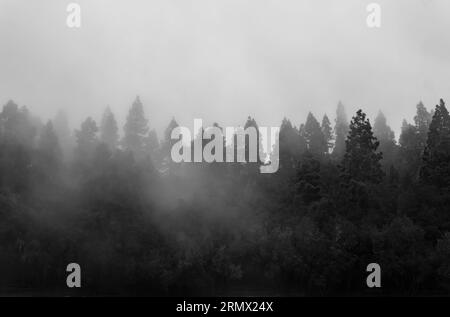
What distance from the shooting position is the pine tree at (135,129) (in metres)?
139

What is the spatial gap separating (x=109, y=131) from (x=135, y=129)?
6.83m

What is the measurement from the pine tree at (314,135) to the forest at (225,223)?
1331 centimetres

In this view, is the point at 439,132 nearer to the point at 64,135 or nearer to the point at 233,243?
the point at 233,243

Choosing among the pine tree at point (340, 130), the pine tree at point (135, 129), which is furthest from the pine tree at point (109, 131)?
the pine tree at point (340, 130)

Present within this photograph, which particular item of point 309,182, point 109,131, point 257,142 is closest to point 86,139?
point 109,131

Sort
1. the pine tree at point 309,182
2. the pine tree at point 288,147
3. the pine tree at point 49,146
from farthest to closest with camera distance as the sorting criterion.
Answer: the pine tree at point 288,147 < the pine tree at point 49,146 < the pine tree at point 309,182

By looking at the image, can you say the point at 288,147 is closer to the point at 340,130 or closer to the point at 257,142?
the point at 257,142

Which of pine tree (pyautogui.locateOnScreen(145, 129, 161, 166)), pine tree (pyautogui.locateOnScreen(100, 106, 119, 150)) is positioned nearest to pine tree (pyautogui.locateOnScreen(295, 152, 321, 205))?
pine tree (pyautogui.locateOnScreen(145, 129, 161, 166))

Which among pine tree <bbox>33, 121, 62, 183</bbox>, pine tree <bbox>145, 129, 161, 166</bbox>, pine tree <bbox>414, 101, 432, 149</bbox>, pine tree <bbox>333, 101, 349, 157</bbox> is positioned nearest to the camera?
pine tree <bbox>33, 121, 62, 183</bbox>

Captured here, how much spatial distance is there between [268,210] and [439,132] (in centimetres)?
3886

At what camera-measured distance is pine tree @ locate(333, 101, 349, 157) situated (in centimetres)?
13875

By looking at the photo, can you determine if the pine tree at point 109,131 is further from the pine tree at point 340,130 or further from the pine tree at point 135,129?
the pine tree at point 340,130

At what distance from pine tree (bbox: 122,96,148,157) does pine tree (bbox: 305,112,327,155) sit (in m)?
42.3

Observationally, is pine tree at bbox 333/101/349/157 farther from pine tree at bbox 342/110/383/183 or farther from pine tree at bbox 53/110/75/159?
pine tree at bbox 53/110/75/159
